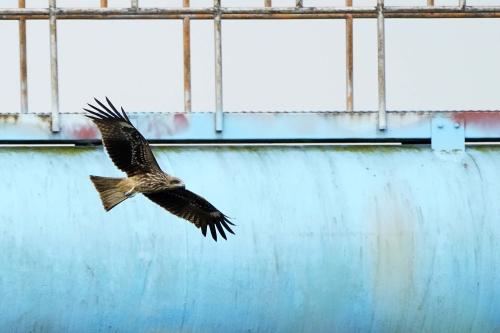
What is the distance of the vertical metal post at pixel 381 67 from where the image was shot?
12.5 meters

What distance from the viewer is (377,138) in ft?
41.2

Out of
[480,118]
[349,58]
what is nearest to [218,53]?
[349,58]

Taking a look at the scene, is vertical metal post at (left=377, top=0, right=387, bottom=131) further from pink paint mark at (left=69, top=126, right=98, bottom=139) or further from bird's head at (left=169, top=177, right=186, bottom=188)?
pink paint mark at (left=69, top=126, right=98, bottom=139)

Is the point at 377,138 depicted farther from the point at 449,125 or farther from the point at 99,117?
the point at 99,117

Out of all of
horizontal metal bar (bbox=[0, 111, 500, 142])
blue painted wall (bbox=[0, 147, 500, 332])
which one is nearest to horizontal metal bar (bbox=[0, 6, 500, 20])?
horizontal metal bar (bbox=[0, 111, 500, 142])

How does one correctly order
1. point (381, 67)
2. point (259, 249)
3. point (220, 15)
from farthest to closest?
1. point (381, 67)
2. point (220, 15)
3. point (259, 249)

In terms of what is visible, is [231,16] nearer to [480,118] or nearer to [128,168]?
[128,168]

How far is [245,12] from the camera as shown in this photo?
41.8ft

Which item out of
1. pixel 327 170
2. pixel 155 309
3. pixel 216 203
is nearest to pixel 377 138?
pixel 327 170

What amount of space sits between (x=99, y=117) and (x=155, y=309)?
1432mm

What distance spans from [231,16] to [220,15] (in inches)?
4.3

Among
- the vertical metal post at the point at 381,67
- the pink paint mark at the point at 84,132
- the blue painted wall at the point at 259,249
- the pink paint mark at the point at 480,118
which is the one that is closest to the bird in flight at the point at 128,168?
the blue painted wall at the point at 259,249

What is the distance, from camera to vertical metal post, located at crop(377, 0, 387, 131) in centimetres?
1252

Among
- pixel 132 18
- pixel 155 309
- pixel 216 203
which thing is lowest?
pixel 155 309
